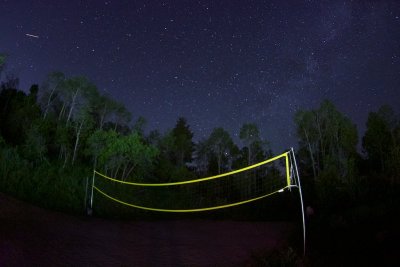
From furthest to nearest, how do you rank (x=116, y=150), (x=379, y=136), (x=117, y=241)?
(x=379, y=136) → (x=116, y=150) → (x=117, y=241)

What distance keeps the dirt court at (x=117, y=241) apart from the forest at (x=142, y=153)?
214 cm

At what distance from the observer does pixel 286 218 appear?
1811cm

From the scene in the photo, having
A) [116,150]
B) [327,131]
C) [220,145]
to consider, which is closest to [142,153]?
[116,150]

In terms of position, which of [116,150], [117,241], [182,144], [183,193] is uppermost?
[182,144]

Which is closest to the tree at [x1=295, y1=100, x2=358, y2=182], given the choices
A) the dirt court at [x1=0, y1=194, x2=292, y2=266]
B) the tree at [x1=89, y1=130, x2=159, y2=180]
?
the tree at [x1=89, y1=130, x2=159, y2=180]

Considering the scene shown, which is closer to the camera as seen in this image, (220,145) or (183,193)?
(183,193)

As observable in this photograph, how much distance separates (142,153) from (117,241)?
1550cm

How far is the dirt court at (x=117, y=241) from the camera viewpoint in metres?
7.90

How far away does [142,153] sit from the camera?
84.6ft

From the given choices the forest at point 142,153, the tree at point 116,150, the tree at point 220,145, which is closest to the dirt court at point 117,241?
the forest at point 142,153

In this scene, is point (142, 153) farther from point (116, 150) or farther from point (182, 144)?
point (182, 144)

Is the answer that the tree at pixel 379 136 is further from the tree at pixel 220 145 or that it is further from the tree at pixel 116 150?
the tree at pixel 116 150

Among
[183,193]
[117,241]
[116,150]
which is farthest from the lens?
[183,193]

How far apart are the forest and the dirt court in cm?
214
